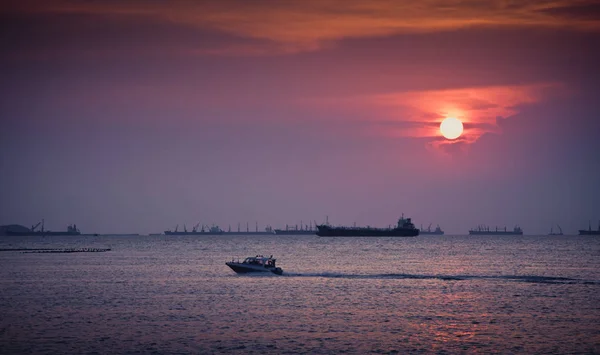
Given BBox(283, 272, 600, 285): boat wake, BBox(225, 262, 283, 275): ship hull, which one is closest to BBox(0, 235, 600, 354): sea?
BBox(283, 272, 600, 285): boat wake

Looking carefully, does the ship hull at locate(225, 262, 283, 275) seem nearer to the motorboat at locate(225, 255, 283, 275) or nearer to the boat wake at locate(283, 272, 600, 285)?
the motorboat at locate(225, 255, 283, 275)

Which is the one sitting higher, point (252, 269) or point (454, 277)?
point (252, 269)

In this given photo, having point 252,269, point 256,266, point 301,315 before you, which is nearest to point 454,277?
point 256,266

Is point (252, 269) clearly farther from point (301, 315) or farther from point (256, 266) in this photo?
point (301, 315)

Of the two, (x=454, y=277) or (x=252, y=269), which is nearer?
(x=454, y=277)

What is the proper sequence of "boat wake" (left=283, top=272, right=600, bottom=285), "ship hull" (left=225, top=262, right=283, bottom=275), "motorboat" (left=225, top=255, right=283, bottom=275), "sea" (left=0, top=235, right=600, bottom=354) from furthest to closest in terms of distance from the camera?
"motorboat" (left=225, top=255, right=283, bottom=275) → "ship hull" (left=225, top=262, right=283, bottom=275) → "boat wake" (left=283, top=272, right=600, bottom=285) → "sea" (left=0, top=235, right=600, bottom=354)

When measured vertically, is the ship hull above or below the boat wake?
above

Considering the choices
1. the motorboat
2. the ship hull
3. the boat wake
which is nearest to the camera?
the boat wake

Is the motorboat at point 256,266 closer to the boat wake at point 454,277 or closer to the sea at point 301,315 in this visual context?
the boat wake at point 454,277

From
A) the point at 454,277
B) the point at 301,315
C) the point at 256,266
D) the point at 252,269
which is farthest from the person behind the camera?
the point at 256,266

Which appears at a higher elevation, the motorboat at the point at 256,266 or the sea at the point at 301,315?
the motorboat at the point at 256,266

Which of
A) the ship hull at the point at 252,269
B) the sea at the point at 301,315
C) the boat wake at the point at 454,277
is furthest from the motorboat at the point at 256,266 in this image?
the sea at the point at 301,315

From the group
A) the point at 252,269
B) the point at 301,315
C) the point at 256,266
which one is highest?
the point at 256,266

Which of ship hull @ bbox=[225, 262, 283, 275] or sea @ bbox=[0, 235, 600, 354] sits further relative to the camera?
ship hull @ bbox=[225, 262, 283, 275]
